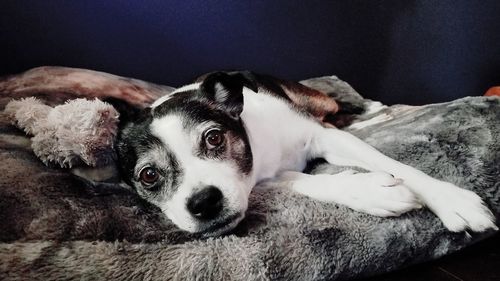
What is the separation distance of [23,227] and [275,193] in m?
0.88

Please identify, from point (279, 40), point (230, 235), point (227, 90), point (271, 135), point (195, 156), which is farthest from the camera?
point (279, 40)

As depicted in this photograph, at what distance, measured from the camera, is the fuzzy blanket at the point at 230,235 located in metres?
1.35

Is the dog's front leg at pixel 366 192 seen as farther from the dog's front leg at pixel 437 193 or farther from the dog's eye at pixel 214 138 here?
the dog's eye at pixel 214 138

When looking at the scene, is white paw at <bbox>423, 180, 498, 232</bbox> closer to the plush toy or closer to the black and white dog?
the black and white dog

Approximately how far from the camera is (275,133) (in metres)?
2.22

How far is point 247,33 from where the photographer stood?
3.26m

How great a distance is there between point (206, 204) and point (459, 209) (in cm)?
82

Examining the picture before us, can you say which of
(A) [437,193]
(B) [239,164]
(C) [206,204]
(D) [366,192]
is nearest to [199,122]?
(B) [239,164]

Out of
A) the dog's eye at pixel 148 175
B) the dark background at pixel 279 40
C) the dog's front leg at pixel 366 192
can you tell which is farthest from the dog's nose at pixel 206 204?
the dark background at pixel 279 40

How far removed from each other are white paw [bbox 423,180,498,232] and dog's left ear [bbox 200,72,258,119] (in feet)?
2.74

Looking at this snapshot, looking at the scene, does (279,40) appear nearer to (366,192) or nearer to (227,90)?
(227,90)

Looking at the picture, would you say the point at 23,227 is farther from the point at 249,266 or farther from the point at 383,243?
the point at 383,243

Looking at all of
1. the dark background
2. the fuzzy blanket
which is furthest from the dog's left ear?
the dark background

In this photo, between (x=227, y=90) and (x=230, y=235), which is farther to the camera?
(x=227, y=90)
